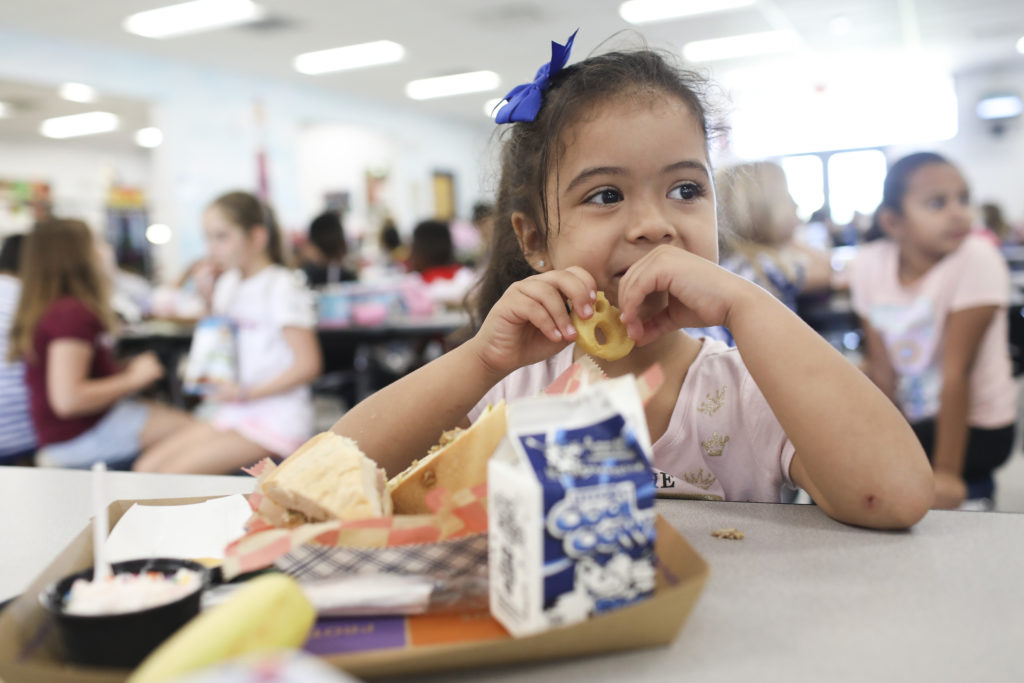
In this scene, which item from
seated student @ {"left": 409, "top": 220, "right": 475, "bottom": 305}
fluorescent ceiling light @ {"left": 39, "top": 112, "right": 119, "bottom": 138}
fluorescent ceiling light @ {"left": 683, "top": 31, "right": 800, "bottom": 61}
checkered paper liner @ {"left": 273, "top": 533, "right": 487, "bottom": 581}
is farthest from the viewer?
fluorescent ceiling light @ {"left": 39, "top": 112, "right": 119, "bottom": 138}

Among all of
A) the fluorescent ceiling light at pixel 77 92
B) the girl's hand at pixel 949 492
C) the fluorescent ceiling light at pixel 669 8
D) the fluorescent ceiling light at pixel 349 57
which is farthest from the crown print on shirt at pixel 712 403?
the fluorescent ceiling light at pixel 77 92

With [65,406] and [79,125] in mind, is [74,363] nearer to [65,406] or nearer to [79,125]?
[65,406]

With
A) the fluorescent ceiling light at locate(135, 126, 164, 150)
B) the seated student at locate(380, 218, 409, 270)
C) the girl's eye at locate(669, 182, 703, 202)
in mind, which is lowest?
the girl's eye at locate(669, 182, 703, 202)

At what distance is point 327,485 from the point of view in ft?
2.07

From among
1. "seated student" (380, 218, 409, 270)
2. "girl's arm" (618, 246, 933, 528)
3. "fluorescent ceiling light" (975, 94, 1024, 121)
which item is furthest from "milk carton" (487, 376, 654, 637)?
"fluorescent ceiling light" (975, 94, 1024, 121)

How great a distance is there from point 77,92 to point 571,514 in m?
9.18

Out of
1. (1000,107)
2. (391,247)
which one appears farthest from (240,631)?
(1000,107)

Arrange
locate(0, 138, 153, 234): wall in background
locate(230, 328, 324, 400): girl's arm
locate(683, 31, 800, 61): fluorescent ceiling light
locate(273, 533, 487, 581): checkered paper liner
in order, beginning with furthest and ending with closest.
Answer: locate(0, 138, 153, 234): wall in background < locate(683, 31, 800, 61): fluorescent ceiling light < locate(230, 328, 324, 400): girl's arm < locate(273, 533, 487, 581): checkered paper liner

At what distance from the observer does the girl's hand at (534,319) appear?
3.10 feet

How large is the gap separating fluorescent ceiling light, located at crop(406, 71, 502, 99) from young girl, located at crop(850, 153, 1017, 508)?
7.55m

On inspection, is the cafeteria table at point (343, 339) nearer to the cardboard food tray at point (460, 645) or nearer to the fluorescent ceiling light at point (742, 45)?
the cardboard food tray at point (460, 645)

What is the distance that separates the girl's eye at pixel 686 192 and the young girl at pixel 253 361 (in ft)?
6.38

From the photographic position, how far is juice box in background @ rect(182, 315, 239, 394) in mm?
2604

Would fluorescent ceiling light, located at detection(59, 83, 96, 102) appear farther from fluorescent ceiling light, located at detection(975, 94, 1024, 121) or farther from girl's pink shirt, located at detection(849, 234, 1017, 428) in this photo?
fluorescent ceiling light, located at detection(975, 94, 1024, 121)
